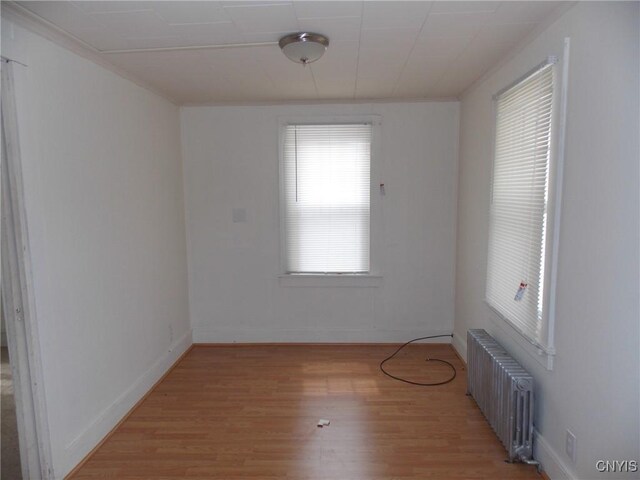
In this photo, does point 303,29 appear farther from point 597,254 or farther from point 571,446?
point 571,446

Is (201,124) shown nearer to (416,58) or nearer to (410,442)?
(416,58)

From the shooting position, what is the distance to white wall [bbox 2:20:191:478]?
2037mm

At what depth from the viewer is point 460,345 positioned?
3.78m

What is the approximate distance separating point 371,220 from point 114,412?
8.75 ft

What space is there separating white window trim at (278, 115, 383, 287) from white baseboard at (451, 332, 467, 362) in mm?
924

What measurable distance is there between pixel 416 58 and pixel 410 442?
248cm

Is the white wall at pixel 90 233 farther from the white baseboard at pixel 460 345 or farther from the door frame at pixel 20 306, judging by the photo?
the white baseboard at pixel 460 345

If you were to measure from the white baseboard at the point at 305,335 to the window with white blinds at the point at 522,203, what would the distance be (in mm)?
1372

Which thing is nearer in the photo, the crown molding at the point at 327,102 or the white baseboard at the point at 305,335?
the crown molding at the point at 327,102

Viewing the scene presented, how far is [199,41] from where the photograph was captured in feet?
7.47

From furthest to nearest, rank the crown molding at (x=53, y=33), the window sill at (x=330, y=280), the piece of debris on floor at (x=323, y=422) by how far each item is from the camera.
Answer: the window sill at (x=330, y=280) < the piece of debris on floor at (x=323, y=422) < the crown molding at (x=53, y=33)

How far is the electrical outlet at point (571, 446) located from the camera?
6.23 ft

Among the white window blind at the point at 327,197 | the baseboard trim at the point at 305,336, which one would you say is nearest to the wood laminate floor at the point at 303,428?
the baseboard trim at the point at 305,336

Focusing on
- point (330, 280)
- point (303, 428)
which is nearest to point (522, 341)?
point (303, 428)
